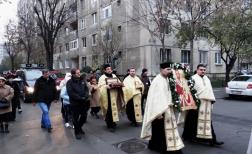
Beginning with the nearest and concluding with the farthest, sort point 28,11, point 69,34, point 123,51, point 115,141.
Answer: point 115,141
point 123,51
point 28,11
point 69,34

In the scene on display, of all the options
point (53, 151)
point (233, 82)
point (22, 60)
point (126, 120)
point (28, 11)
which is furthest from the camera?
point (22, 60)

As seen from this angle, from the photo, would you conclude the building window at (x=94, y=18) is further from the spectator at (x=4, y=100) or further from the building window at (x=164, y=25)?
the spectator at (x=4, y=100)

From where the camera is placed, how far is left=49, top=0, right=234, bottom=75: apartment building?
2861 centimetres

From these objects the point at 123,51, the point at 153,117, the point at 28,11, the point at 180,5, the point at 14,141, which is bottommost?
the point at 14,141

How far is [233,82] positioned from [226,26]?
4.96 metres

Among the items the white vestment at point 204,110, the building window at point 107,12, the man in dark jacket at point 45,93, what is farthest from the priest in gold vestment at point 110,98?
the building window at point 107,12

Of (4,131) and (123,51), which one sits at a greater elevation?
(123,51)

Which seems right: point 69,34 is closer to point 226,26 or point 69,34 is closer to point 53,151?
point 226,26

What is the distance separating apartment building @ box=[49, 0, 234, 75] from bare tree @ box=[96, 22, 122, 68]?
0.10 meters

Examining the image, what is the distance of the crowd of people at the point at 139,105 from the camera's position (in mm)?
6227

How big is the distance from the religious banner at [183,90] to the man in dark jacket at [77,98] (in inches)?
103

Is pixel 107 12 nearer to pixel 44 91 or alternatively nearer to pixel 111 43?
pixel 111 43

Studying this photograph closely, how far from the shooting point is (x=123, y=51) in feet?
102

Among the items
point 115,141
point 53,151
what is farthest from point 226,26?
point 53,151
